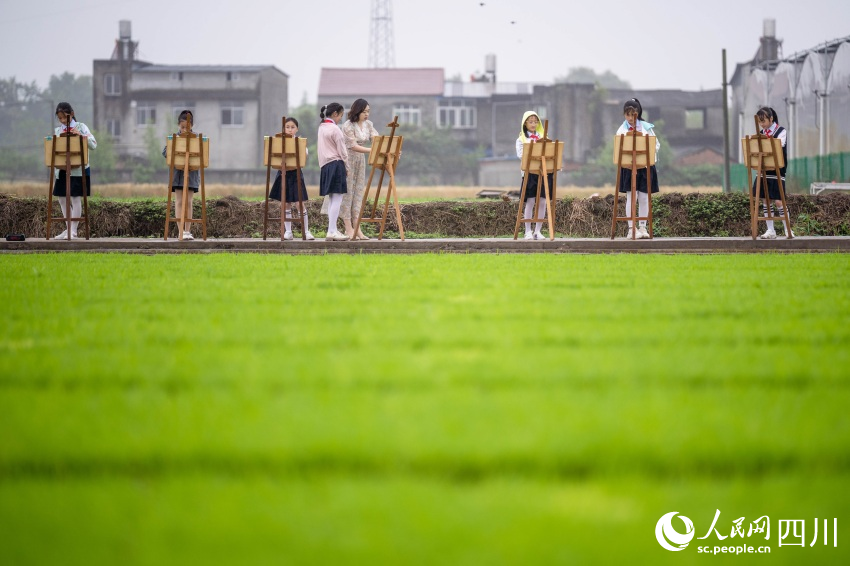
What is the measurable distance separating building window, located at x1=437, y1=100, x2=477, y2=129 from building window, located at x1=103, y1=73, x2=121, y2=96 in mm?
22613

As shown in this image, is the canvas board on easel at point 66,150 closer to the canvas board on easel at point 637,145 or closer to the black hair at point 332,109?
the black hair at point 332,109

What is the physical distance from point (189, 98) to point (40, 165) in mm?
24746

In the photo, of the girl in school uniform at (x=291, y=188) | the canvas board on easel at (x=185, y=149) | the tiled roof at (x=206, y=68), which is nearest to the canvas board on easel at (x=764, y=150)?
the girl in school uniform at (x=291, y=188)

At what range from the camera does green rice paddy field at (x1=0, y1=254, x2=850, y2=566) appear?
221 cm

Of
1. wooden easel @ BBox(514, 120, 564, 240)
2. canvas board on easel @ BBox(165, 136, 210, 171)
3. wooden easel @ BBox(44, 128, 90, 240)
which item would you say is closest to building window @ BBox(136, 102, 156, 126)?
wooden easel @ BBox(44, 128, 90, 240)

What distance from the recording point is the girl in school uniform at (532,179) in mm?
14836

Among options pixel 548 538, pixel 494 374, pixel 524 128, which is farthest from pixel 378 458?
pixel 524 128

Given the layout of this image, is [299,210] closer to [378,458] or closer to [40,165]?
[378,458]

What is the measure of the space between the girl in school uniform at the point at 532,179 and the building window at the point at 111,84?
6225 cm

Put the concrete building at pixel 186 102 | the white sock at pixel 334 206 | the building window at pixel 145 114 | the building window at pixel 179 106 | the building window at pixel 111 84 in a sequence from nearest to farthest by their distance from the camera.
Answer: the white sock at pixel 334 206 → the concrete building at pixel 186 102 → the building window at pixel 179 106 → the building window at pixel 145 114 → the building window at pixel 111 84

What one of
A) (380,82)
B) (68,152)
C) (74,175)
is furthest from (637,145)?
(380,82)

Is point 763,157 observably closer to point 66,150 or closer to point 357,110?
point 357,110

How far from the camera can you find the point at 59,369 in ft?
13.4

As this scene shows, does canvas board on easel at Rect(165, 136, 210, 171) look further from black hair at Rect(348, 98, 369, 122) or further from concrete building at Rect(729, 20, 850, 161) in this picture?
concrete building at Rect(729, 20, 850, 161)
